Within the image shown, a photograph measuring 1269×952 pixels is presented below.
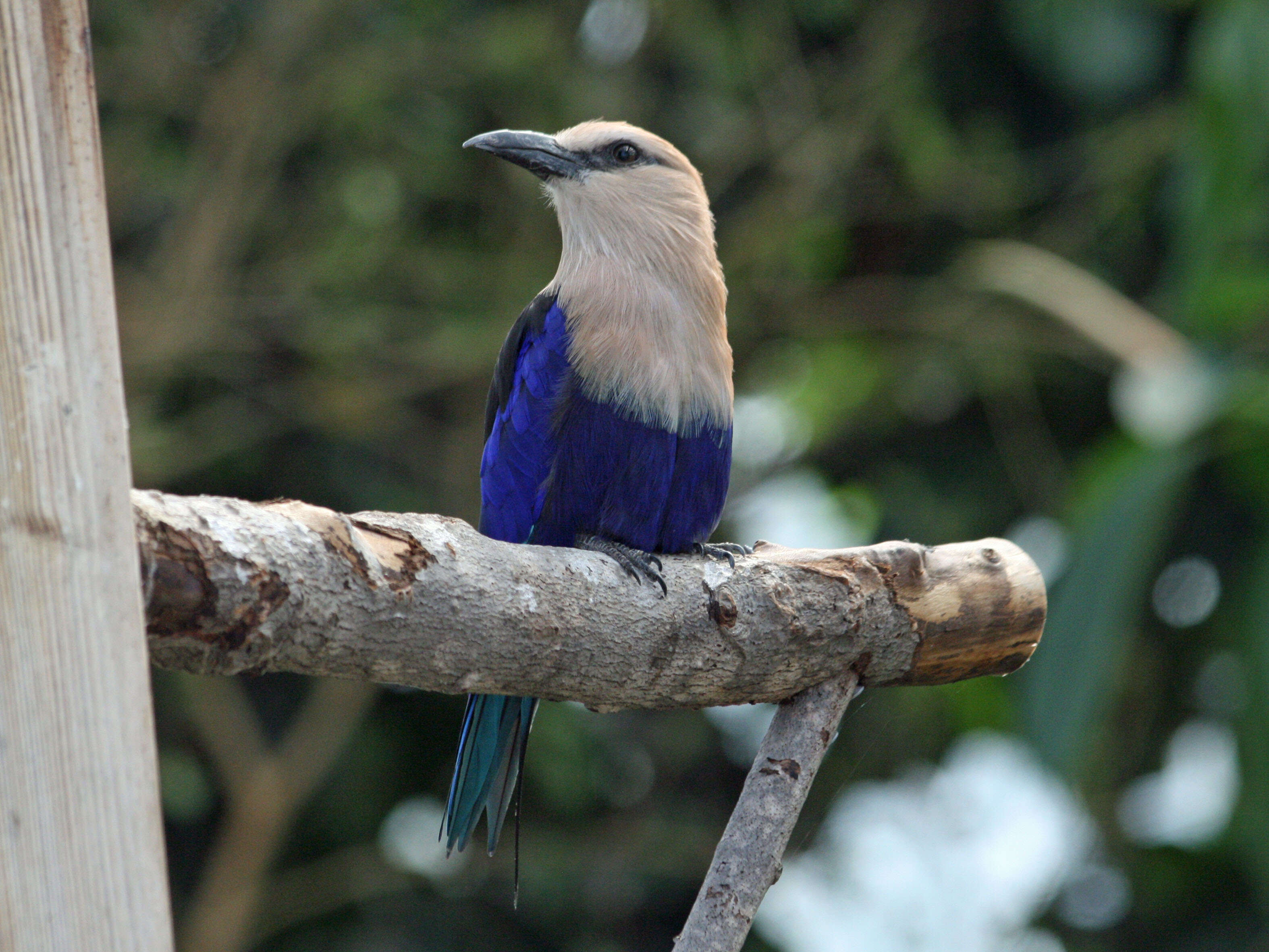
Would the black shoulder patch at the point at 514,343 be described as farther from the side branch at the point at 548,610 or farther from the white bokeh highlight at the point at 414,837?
the white bokeh highlight at the point at 414,837

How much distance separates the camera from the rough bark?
220 cm

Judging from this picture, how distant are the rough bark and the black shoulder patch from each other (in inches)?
42.3

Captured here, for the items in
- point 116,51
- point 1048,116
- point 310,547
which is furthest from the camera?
point 1048,116

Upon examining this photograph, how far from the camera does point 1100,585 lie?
206 inches

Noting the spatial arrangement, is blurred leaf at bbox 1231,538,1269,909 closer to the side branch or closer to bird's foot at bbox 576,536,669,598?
the side branch

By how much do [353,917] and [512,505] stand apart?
3783 millimetres

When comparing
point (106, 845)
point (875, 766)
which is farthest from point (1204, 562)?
point (106, 845)

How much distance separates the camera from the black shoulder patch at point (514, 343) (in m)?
3.14

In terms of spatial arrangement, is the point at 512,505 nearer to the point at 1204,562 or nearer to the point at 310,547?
the point at 310,547

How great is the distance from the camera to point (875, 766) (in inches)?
274

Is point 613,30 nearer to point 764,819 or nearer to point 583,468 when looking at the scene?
point 583,468

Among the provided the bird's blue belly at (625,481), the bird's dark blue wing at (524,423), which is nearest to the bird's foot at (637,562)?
the bird's blue belly at (625,481)

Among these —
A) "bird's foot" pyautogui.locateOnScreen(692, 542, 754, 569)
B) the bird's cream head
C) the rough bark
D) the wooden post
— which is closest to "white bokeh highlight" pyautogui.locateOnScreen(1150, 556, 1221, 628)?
the bird's cream head

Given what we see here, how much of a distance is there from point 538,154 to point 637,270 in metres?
0.49
